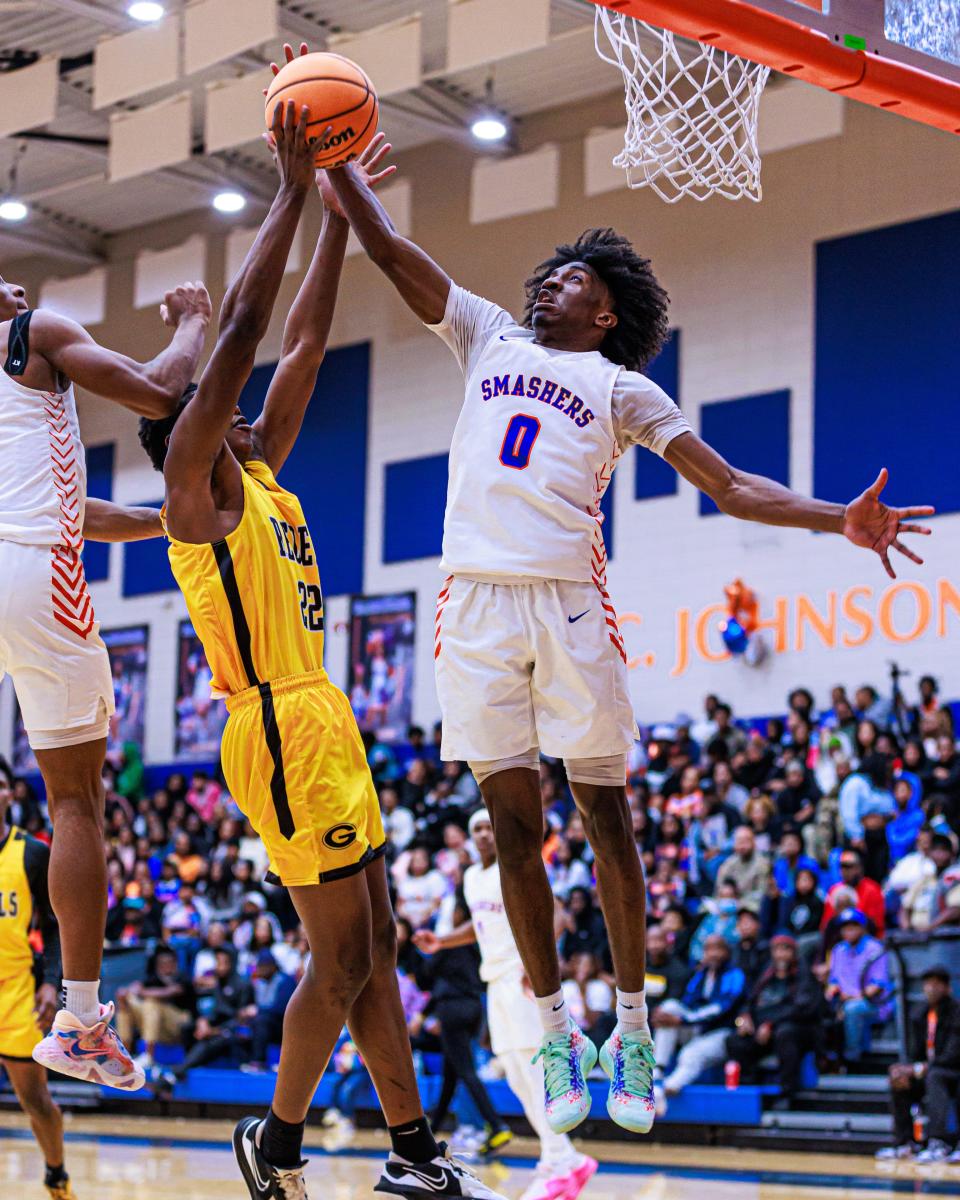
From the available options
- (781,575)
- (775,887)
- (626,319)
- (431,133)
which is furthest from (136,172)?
(626,319)

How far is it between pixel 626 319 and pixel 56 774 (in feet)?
8.31

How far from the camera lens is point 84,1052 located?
5359 millimetres

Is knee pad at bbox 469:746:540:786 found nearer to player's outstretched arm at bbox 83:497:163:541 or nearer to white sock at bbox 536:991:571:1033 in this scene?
white sock at bbox 536:991:571:1033

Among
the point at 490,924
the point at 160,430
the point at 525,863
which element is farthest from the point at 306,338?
the point at 490,924

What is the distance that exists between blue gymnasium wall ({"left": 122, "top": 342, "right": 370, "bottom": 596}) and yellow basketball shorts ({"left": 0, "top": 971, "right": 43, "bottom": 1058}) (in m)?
13.2

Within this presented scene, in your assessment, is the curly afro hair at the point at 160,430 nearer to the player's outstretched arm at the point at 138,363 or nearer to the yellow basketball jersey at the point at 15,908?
the player's outstretched arm at the point at 138,363

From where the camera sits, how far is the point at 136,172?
18.8m

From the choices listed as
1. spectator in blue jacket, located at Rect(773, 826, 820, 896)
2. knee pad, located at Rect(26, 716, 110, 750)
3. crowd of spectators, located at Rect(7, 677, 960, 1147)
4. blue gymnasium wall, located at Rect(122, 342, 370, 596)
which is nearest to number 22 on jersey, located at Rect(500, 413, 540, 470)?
knee pad, located at Rect(26, 716, 110, 750)

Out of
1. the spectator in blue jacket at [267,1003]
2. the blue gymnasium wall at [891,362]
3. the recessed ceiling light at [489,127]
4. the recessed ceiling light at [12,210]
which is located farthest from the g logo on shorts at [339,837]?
the recessed ceiling light at [12,210]

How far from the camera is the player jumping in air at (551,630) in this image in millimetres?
5336

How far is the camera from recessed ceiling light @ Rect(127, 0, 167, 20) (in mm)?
17453

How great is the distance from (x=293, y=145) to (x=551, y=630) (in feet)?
5.79

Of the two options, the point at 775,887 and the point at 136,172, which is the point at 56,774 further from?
the point at 136,172

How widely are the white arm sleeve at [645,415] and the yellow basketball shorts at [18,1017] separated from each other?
5126mm
